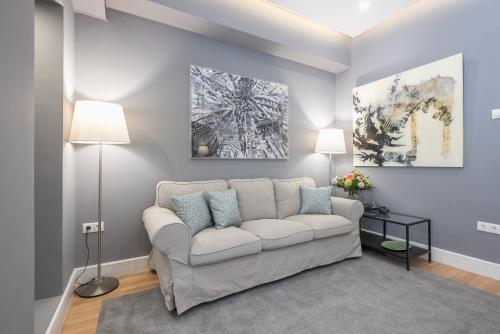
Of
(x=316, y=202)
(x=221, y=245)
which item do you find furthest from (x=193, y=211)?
(x=316, y=202)

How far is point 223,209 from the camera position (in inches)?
90.9

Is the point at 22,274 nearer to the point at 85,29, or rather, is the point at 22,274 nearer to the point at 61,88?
the point at 61,88

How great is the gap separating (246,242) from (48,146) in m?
1.67

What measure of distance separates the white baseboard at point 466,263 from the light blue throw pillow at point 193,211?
2537 mm

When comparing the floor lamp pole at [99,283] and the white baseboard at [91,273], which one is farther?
the floor lamp pole at [99,283]

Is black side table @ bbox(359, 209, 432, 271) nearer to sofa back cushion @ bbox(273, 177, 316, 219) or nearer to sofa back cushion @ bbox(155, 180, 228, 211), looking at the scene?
sofa back cushion @ bbox(273, 177, 316, 219)

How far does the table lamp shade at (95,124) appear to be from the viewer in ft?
6.23

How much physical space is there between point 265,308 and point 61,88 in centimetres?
225

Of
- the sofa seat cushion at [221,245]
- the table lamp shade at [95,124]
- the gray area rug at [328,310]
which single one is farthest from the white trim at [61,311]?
the table lamp shade at [95,124]

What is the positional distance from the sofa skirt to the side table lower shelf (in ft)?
1.33

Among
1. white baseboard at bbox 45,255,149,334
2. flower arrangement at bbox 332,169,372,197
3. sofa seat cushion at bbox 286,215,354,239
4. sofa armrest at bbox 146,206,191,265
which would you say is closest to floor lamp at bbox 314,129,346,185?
flower arrangement at bbox 332,169,372,197

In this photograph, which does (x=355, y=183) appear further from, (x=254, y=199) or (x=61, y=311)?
(x=61, y=311)

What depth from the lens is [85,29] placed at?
7.48ft

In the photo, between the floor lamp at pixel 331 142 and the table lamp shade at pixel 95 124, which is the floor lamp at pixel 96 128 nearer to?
the table lamp shade at pixel 95 124
